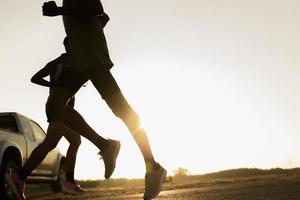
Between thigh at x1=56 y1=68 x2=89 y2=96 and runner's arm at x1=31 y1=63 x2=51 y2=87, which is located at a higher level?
runner's arm at x1=31 y1=63 x2=51 y2=87

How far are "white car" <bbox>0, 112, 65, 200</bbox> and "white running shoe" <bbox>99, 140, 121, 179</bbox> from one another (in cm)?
280

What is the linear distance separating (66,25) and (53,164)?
25.6 ft

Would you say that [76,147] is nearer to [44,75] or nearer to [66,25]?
[44,75]

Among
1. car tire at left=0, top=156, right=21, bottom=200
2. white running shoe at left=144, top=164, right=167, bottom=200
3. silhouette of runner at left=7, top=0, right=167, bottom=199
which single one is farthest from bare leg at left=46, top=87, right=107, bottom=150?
car tire at left=0, top=156, right=21, bottom=200

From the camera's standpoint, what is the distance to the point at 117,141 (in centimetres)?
510

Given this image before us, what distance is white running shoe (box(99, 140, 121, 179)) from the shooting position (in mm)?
4961

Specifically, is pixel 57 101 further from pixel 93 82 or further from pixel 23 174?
pixel 23 174

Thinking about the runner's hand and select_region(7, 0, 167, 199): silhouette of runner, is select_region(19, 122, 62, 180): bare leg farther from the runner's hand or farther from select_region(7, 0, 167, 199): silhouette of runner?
the runner's hand

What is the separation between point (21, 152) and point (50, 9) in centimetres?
538

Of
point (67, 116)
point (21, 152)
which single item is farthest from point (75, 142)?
point (67, 116)

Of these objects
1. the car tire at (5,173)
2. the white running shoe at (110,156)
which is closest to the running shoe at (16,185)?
the white running shoe at (110,156)

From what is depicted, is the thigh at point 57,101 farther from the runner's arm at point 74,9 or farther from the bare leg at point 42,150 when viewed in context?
the bare leg at point 42,150

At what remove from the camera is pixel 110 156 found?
5.00 meters

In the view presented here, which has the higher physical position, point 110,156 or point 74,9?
point 74,9
